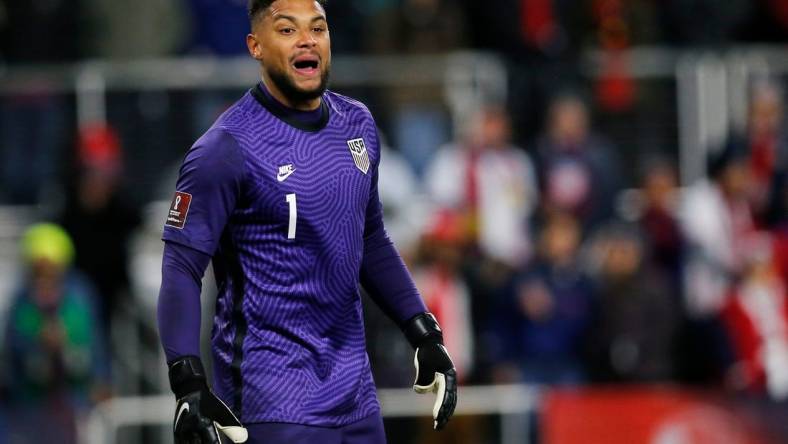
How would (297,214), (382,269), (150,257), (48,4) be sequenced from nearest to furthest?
(297,214) < (382,269) < (150,257) < (48,4)

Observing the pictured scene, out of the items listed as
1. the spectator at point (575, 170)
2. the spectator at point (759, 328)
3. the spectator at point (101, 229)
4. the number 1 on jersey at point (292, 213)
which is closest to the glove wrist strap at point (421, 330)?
the number 1 on jersey at point (292, 213)

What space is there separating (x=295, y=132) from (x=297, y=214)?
0.28 m

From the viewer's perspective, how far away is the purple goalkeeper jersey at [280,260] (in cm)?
505

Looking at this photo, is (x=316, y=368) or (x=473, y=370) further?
(x=473, y=370)

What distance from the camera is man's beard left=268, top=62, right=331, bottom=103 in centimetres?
516

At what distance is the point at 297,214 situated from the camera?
513 centimetres

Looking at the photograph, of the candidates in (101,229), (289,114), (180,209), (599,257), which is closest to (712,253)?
(599,257)

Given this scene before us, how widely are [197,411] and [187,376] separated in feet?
0.38

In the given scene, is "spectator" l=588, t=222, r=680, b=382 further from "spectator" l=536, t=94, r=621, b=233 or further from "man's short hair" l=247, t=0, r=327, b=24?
"man's short hair" l=247, t=0, r=327, b=24

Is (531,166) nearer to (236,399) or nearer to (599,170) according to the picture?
(599,170)

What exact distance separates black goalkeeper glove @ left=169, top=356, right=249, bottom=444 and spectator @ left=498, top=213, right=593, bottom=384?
597 centimetres

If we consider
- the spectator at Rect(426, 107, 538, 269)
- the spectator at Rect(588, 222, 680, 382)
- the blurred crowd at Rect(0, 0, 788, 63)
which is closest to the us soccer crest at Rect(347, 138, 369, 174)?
the spectator at Rect(588, 222, 680, 382)

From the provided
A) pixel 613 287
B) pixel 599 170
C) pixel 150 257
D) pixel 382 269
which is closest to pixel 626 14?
pixel 599 170

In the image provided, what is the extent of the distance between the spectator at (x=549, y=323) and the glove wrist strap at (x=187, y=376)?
6.01 m
